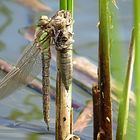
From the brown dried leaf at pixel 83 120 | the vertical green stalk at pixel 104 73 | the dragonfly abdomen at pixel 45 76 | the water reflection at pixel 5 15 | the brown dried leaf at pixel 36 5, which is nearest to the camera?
the vertical green stalk at pixel 104 73

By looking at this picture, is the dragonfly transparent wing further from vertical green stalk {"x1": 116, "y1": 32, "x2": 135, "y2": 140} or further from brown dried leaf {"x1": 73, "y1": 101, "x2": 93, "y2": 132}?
brown dried leaf {"x1": 73, "y1": 101, "x2": 93, "y2": 132}

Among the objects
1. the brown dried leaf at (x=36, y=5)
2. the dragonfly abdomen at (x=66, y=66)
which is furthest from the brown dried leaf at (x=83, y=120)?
the brown dried leaf at (x=36, y=5)

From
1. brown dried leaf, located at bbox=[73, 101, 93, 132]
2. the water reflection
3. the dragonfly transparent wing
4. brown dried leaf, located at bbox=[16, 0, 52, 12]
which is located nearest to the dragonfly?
the dragonfly transparent wing

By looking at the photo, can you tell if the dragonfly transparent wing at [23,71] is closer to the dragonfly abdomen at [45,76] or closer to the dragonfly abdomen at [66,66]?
the dragonfly abdomen at [45,76]

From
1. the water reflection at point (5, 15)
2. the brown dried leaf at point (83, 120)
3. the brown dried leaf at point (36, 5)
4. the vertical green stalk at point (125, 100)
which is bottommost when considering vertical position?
the brown dried leaf at point (83, 120)

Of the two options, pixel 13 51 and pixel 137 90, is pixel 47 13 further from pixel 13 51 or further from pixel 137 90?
pixel 137 90

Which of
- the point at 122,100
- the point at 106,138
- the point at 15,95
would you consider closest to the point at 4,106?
the point at 15,95
